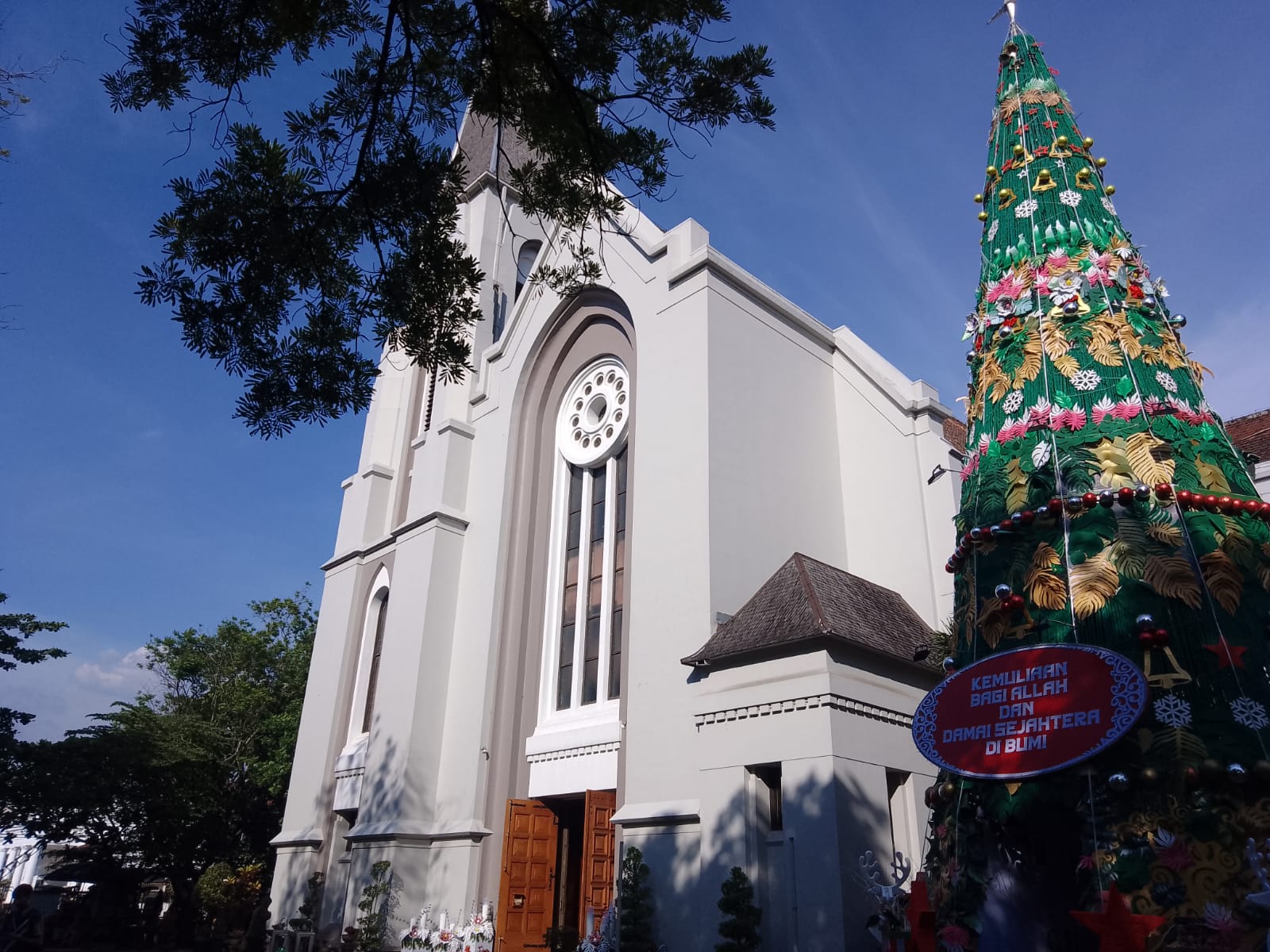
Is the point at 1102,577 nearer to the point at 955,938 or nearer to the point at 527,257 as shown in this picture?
the point at 955,938

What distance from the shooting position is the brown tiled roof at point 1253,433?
49.8ft

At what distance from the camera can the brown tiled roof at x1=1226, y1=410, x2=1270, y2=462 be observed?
49.8ft

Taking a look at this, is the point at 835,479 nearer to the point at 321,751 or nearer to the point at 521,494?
the point at 521,494

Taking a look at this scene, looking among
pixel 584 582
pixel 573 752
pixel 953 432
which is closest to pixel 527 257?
pixel 584 582

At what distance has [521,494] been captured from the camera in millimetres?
19344

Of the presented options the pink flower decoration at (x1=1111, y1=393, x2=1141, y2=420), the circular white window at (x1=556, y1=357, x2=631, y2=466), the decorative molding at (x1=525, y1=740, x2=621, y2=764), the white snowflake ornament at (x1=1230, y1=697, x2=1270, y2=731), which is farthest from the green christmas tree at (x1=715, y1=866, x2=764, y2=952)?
the circular white window at (x1=556, y1=357, x2=631, y2=466)

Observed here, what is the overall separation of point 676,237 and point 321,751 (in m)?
13.3

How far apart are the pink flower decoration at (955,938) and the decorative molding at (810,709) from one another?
581 cm

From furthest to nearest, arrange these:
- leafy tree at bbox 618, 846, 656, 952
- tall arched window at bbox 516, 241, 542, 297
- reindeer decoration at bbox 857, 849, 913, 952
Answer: tall arched window at bbox 516, 241, 542, 297 → leafy tree at bbox 618, 846, 656, 952 → reindeer decoration at bbox 857, 849, 913, 952

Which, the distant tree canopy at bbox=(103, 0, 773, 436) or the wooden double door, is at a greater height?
the distant tree canopy at bbox=(103, 0, 773, 436)

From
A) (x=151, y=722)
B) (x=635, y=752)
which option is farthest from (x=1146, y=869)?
(x=151, y=722)

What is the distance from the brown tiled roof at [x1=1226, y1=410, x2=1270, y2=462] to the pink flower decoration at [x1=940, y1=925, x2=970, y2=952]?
38.6 feet

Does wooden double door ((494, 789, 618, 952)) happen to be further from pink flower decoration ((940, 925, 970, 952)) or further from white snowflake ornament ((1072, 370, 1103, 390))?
white snowflake ornament ((1072, 370, 1103, 390))

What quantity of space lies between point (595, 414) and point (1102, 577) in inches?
553
